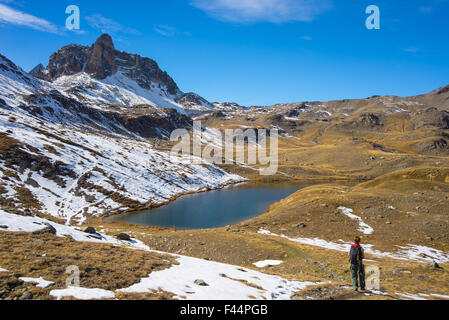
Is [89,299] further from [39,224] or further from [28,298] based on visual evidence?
[39,224]

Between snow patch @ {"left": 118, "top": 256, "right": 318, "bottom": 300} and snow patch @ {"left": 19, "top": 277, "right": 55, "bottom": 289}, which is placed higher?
snow patch @ {"left": 19, "top": 277, "right": 55, "bottom": 289}

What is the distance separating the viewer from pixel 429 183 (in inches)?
2073

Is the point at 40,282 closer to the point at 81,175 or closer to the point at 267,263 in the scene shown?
the point at 267,263

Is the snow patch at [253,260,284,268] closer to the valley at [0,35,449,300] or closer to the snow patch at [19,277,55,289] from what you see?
the valley at [0,35,449,300]

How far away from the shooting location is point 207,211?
65250mm

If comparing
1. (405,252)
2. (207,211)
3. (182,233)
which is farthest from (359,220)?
(207,211)

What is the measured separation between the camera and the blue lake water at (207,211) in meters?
56.0

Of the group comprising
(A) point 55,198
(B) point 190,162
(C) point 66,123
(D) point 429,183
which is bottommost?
(A) point 55,198

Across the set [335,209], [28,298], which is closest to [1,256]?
[28,298]

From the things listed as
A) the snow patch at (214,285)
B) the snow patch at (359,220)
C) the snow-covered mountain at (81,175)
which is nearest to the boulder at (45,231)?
the snow patch at (214,285)

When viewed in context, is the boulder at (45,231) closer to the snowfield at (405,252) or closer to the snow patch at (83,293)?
the snow patch at (83,293)

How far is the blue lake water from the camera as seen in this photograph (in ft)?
184

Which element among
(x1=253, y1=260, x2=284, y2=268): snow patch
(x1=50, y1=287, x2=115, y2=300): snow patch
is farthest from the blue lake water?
(x1=50, y1=287, x2=115, y2=300): snow patch

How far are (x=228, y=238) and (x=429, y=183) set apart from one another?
4884cm
